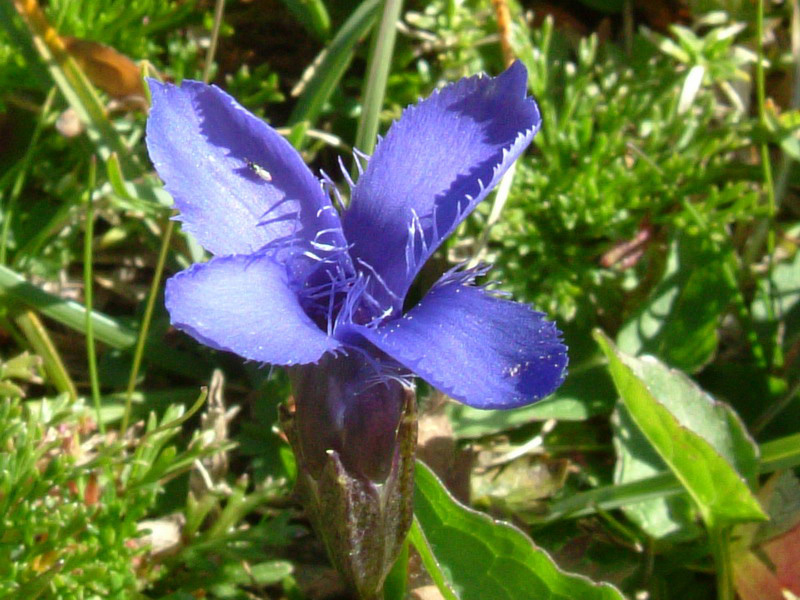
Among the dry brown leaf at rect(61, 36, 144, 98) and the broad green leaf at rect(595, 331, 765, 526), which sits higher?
the dry brown leaf at rect(61, 36, 144, 98)

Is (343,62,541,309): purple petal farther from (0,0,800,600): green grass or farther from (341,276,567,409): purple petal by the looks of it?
(0,0,800,600): green grass

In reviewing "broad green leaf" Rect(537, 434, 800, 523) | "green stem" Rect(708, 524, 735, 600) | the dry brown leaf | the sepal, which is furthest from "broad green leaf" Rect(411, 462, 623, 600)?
the dry brown leaf

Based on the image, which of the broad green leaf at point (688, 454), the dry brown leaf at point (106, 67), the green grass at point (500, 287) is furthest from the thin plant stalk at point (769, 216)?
the dry brown leaf at point (106, 67)

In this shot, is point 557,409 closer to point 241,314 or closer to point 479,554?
point 479,554

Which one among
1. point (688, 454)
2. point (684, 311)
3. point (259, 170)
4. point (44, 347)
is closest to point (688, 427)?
point (688, 454)

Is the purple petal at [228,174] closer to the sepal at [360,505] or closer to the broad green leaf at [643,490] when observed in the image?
the sepal at [360,505]

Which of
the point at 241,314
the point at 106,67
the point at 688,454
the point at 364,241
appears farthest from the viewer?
the point at 106,67
